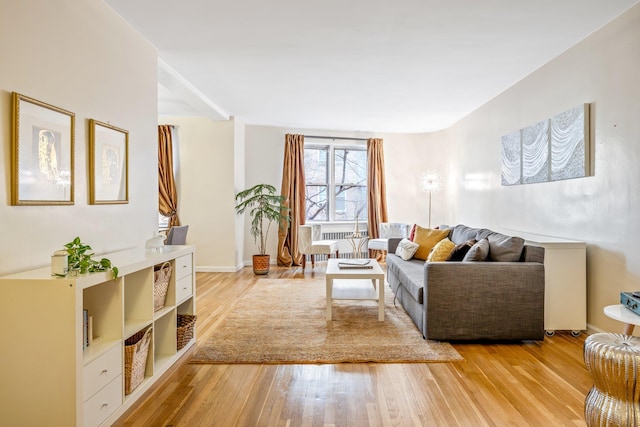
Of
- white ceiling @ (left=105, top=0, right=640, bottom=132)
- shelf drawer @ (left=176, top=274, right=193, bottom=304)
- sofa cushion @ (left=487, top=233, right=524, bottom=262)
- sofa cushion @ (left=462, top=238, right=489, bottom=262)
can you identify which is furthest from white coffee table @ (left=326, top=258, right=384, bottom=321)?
white ceiling @ (left=105, top=0, right=640, bottom=132)

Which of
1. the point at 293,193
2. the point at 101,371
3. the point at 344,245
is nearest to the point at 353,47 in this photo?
the point at 101,371

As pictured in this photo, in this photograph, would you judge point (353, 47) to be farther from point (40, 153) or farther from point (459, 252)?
point (40, 153)

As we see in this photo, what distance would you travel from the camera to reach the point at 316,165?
754 cm

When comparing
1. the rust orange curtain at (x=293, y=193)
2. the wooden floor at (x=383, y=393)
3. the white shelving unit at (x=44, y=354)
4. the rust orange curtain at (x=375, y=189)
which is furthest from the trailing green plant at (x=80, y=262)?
the rust orange curtain at (x=375, y=189)

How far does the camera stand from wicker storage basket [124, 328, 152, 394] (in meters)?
2.21

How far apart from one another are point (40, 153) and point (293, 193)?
5.17 metres

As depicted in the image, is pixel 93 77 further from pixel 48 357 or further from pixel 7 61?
pixel 48 357

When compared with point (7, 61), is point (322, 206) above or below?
below

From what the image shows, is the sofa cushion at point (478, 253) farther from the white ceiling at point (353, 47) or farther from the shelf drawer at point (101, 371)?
the shelf drawer at point (101, 371)

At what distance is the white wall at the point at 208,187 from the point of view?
631 centimetres

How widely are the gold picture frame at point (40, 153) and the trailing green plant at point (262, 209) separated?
3903 mm

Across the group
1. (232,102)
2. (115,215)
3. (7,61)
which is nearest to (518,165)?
(232,102)

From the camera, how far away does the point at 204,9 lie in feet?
9.14

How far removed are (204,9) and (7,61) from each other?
1400 mm
